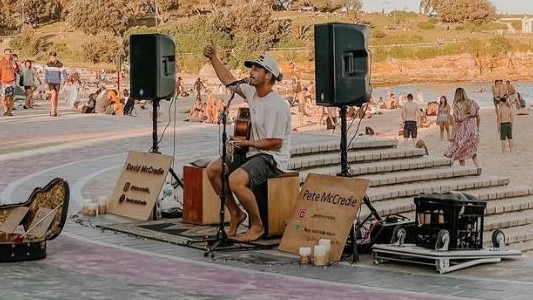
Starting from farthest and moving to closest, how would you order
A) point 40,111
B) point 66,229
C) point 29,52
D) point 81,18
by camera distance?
point 81,18
point 29,52
point 40,111
point 66,229

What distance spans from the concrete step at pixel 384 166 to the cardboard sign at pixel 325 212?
3.94 metres

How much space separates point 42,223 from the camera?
9.48m

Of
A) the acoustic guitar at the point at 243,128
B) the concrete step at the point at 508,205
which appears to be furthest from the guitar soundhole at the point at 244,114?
the concrete step at the point at 508,205

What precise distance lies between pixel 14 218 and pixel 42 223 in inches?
19.8

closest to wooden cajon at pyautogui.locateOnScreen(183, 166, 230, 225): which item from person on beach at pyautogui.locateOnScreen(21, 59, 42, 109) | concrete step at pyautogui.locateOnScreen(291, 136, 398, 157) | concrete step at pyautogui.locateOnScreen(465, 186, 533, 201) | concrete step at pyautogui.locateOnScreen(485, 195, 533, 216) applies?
concrete step at pyautogui.locateOnScreen(291, 136, 398, 157)

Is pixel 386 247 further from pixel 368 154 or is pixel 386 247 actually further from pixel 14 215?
pixel 368 154

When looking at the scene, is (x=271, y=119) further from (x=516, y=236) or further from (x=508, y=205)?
(x=508, y=205)

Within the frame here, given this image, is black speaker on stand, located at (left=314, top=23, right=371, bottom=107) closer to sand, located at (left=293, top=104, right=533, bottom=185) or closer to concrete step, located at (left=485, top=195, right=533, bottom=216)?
concrete step, located at (left=485, top=195, right=533, bottom=216)

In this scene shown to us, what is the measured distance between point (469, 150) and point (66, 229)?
9.86m

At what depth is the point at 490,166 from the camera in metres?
22.6

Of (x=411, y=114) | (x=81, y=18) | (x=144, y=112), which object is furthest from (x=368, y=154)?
(x=81, y=18)

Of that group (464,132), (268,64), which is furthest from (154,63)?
(464,132)

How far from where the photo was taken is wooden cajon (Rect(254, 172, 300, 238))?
1004 cm

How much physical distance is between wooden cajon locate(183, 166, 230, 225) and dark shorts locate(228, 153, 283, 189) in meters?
1.25
